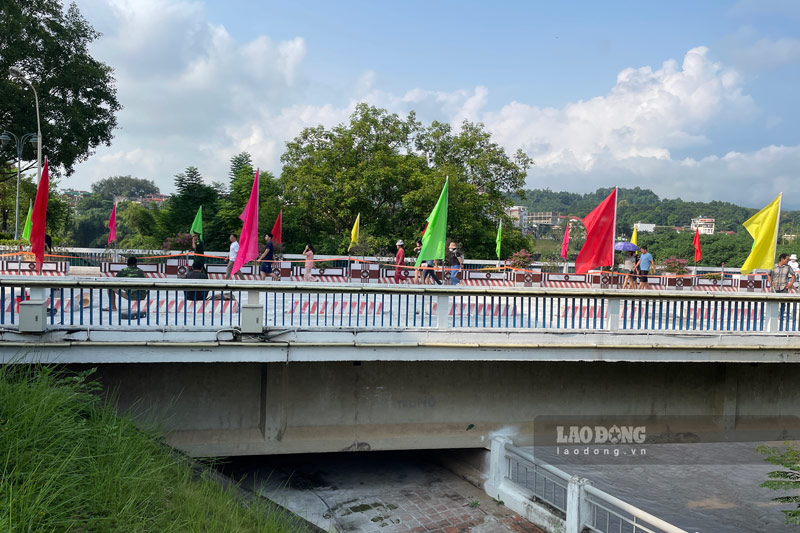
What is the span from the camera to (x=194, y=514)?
5.78 m

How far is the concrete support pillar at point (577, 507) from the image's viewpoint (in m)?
7.75

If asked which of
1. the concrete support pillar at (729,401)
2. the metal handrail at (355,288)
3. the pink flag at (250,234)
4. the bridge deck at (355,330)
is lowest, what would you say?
the concrete support pillar at (729,401)

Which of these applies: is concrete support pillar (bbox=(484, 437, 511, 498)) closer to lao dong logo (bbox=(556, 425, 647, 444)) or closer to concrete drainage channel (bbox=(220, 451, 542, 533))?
concrete drainage channel (bbox=(220, 451, 542, 533))

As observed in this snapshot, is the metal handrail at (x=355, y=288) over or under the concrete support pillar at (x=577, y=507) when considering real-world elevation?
over

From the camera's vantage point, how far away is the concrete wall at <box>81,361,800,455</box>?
28.3ft

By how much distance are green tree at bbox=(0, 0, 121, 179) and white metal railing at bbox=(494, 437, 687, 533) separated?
93.8ft

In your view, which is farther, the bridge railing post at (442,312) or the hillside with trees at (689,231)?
the hillside with trees at (689,231)

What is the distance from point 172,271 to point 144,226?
1621 inches

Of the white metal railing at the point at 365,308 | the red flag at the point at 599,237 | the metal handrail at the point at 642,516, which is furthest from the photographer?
the red flag at the point at 599,237

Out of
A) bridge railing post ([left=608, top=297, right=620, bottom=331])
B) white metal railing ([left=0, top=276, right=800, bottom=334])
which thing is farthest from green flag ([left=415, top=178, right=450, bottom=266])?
bridge railing post ([left=608, top=297, right=620, bottom=331])

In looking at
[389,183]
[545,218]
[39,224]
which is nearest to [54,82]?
[389,183]

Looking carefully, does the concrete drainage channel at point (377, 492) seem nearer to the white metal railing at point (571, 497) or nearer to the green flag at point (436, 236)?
the white metal railing at point (571, 497)

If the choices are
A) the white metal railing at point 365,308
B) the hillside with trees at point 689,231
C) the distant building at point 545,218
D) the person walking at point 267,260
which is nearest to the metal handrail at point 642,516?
the white metal railing at point 365,308

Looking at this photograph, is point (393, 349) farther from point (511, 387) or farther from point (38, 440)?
point (38, 440)
